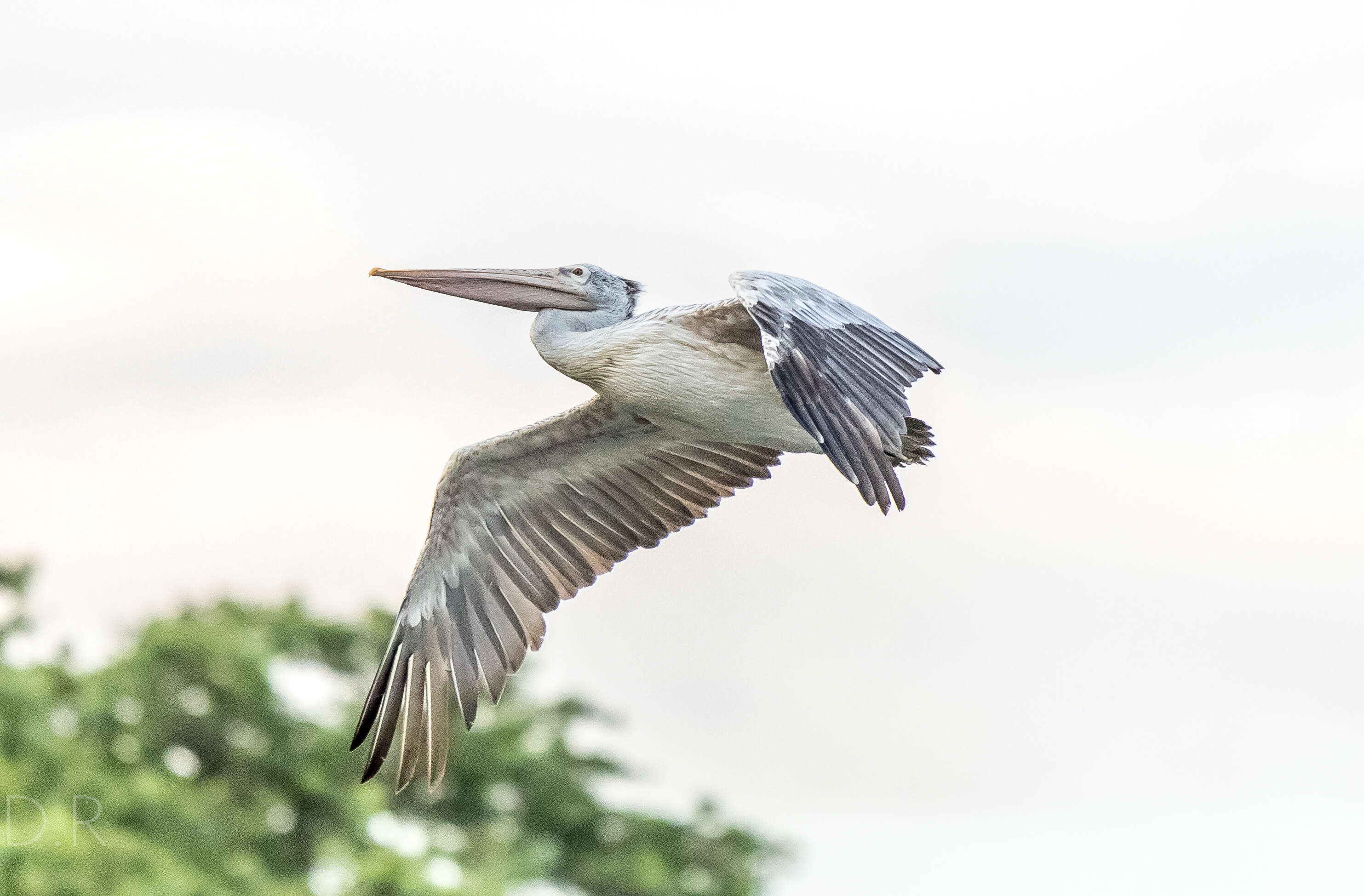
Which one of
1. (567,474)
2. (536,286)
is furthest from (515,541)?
(536,286)

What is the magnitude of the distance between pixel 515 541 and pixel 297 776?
18638 mm

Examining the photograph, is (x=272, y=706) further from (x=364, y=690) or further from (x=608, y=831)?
(x=608, y=831)

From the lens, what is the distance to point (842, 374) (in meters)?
8.30

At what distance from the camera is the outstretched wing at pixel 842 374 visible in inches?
314

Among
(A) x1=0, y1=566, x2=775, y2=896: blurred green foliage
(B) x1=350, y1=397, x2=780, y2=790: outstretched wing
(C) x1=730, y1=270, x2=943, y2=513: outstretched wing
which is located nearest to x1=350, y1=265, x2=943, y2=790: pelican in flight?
(B) x1=350, y1=397, x2=780, y2=790: outstretched wing

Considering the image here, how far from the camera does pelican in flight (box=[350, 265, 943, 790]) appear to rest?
9734mm

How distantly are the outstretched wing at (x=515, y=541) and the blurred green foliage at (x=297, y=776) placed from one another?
1407 cm

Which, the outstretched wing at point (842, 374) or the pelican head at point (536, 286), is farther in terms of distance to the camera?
the pelican head at point (536, 286)

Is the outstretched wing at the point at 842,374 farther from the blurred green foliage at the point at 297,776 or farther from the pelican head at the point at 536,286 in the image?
the blurred green foliage at the point at 297,776

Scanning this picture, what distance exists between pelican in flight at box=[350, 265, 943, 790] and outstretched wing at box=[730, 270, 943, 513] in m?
0.90

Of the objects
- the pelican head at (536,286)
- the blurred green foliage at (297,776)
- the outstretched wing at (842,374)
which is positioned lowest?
the outstretched wing at (842,374)

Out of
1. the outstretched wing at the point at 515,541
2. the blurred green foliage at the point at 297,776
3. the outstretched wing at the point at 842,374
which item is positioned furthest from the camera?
the blurred green foliage at the point at 297,776

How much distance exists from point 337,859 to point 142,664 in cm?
567

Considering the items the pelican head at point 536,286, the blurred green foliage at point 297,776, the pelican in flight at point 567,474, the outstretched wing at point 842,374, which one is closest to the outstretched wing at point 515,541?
the pelican in flight at point 567,474
